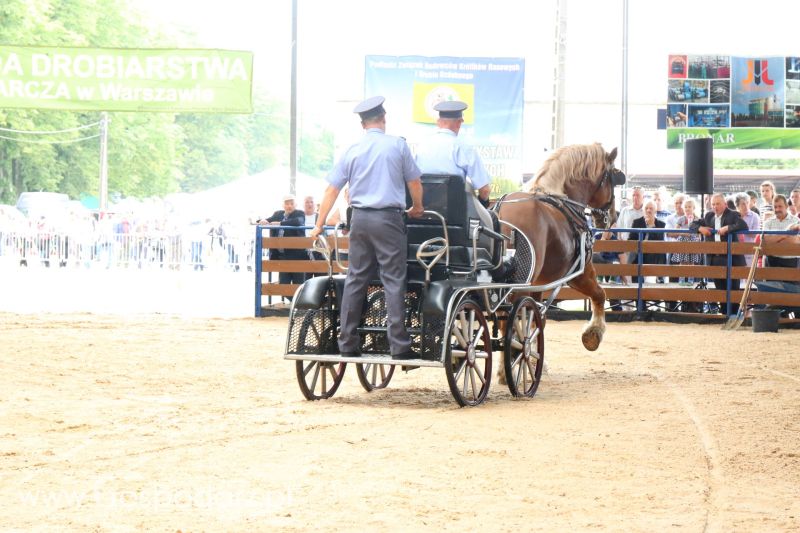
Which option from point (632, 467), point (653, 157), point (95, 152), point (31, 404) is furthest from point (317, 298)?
point (95, 152)

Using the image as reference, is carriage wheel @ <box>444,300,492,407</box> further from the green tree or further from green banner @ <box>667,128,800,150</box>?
the green tree

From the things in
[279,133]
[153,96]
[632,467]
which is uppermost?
[279,133]

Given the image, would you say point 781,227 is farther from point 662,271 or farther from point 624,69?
point 624,69

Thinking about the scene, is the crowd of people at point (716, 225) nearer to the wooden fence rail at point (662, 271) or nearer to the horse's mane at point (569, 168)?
the wooden fence rail at point (662, 271)

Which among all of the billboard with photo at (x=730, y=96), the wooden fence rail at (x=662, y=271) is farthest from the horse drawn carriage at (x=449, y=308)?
the billboard with photo at (x=730, y=96)

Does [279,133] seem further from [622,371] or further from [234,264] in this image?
[622,371]

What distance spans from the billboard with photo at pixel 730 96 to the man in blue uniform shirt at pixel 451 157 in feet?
84.6

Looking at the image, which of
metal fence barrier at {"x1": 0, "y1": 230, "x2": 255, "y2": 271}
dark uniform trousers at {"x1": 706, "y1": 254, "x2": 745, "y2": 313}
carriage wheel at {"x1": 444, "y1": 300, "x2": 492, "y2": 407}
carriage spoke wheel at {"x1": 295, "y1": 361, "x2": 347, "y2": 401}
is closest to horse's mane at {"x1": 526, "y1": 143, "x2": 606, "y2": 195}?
A: carriage wheel at {"x1": 444, "y1": 300, "x2": 492, "y2": 407}

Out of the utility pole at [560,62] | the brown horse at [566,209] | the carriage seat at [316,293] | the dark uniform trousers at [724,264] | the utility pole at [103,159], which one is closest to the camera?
the carriage seat at [316,293]

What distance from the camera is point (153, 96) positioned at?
2034cm

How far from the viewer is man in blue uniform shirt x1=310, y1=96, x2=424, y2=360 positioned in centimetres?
844

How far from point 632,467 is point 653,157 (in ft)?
115

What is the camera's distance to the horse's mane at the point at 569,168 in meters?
10.9

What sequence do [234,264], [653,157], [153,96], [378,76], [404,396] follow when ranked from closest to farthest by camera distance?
[404,396], [153,96], [378,76], [234,264], [653,157]
